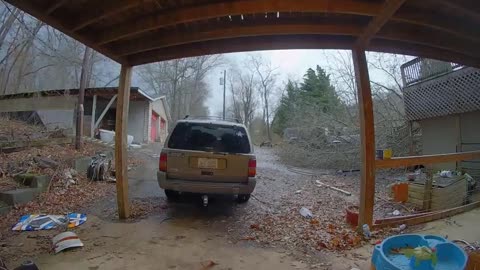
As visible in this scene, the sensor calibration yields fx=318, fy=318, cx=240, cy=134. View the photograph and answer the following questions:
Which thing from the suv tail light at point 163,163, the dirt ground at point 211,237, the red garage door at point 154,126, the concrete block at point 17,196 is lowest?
the dirt ground at point 211,237

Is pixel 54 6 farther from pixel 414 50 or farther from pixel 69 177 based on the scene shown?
pixel 69 177

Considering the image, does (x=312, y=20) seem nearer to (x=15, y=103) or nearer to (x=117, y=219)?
(x=117, y=219)

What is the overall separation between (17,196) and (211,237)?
375cm

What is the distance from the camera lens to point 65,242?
13.1ft

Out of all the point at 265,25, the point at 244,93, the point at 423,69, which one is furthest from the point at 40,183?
the point at 244,93

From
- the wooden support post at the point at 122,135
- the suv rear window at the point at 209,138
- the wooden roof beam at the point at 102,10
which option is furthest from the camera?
the suv rear window at the point at 209,138

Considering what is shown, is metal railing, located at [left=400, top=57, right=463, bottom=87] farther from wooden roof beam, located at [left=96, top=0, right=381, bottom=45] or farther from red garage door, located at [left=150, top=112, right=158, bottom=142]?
red garage door, located at [left=150, top=112, right=158, bottom=142]

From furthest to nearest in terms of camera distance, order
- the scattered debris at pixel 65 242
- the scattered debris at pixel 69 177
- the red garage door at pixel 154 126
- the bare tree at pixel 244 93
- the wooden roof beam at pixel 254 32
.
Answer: the bare tree at pixel 244 93 < the red garage door at pixel 154 126 < the scattered debris at pixel 69 177 < the wooden roof beam at pixel 254 32 < the scattered debris at pixel 65 242

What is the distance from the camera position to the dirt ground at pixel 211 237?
3.74m

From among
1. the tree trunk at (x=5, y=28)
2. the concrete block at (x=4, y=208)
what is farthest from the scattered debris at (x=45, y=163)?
the tree trunk at (x=5, y=28)

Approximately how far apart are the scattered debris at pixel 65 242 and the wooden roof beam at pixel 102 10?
8.73ft

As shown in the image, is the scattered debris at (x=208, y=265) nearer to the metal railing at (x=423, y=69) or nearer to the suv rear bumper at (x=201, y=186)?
the suv rear bumper at (x=201, y=186)

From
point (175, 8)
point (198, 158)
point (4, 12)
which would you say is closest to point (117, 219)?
point (198, 158)

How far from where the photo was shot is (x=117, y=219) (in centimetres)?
537
